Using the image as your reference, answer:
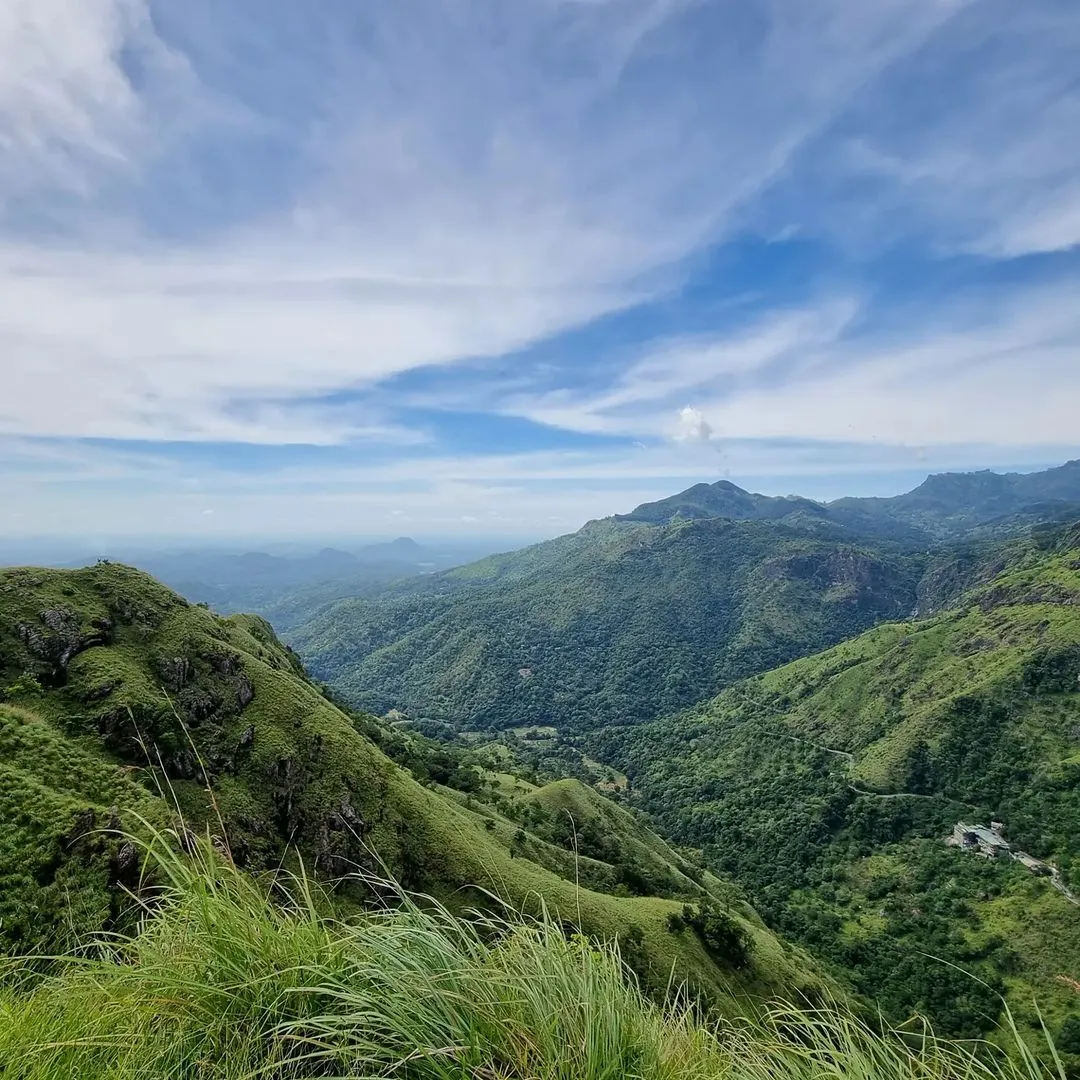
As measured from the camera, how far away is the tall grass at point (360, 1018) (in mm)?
3363

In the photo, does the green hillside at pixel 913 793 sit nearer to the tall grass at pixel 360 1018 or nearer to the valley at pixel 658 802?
the valley at pixel 658 802

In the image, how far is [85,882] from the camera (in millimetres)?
21922

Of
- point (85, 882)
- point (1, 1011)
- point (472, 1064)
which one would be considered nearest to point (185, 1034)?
point (1, 1011)

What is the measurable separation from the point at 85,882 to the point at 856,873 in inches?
4396

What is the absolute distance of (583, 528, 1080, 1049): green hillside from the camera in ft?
247

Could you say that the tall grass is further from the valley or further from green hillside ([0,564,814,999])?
green hillside ([0,564,814,999])

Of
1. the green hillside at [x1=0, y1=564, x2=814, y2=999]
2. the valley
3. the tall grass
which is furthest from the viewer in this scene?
the green hillside at [x1=0, y1=564, x2=814, y2=999]

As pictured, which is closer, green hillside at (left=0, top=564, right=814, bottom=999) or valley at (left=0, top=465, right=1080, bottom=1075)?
valley at (left=0, top=465, right=1080, bottom=1075)

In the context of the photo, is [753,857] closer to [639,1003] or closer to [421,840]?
[421,840]

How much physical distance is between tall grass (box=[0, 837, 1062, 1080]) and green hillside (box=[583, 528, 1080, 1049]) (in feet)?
197

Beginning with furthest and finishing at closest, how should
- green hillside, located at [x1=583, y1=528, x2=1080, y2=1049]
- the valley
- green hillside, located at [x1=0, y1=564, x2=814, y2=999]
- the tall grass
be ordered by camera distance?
green hillside, located at [x1=583, y1=528, x2=1080, y2=1049] → green hillside, located at [x1=0, y1=564, x2=814, y2=999] → the valley → the tall grass

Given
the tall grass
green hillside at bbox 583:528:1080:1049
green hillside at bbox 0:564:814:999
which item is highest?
the tall grass

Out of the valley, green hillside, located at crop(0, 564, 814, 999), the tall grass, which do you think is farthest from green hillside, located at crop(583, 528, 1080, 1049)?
the tall grass

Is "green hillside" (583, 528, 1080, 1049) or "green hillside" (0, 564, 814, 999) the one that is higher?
"green hillside" (0, 564, 814, 999)
